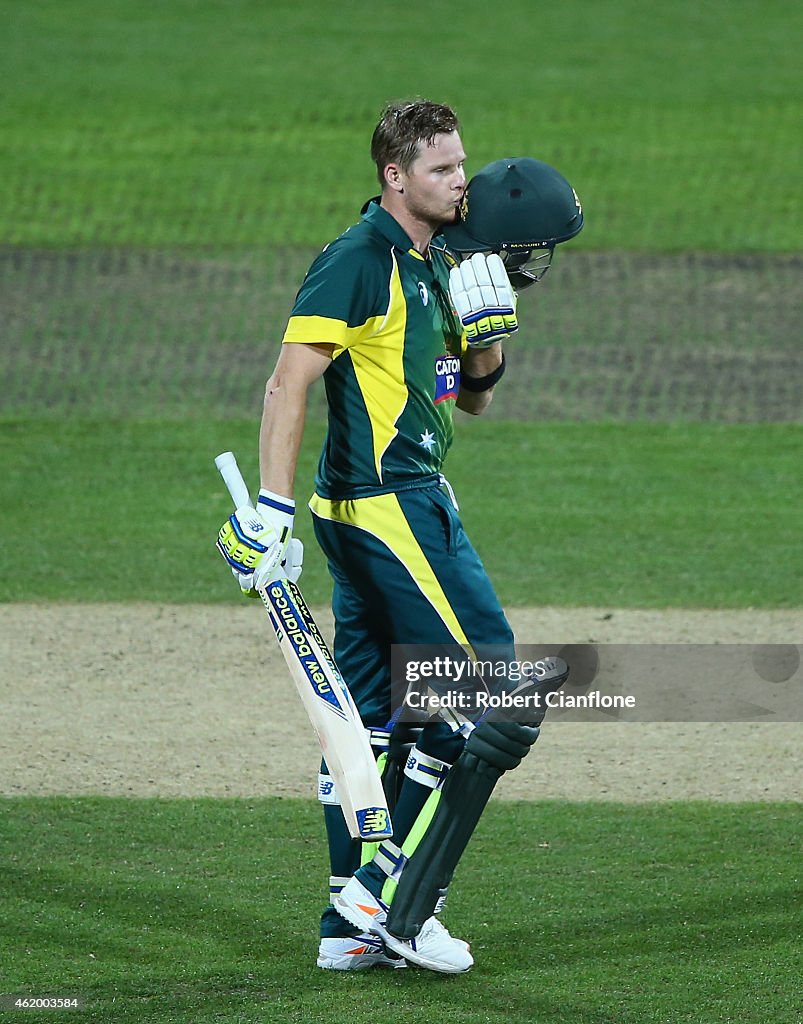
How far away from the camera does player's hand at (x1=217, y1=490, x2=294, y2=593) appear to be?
13.9ft

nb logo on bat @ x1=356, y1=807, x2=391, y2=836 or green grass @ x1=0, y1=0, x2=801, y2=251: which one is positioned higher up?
green grass @ x1=0, y1=0, x2=801, y2=251

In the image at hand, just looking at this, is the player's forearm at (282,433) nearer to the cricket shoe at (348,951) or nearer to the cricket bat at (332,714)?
the cricket bat at (332,714)

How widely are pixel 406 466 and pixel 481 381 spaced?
51 centimetres

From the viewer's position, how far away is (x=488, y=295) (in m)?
4.41

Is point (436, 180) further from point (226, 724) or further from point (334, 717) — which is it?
point (226, 724)

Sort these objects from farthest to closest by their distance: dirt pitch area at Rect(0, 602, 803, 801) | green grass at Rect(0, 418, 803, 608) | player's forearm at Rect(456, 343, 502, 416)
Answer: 1. green grass at Rect(0, 418, 803, 608)
2. dirt pitch area at Rect(0, 602, 803, 801)
3. player's forearm at Rect(456, 343, 502, 416)

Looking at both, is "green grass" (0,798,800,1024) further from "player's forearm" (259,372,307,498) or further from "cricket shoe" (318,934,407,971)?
"player's forearm" (259,372,307,498)

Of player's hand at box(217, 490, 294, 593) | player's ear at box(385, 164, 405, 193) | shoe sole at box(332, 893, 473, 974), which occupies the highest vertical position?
player's ear at box(385, 164, 405, 193)

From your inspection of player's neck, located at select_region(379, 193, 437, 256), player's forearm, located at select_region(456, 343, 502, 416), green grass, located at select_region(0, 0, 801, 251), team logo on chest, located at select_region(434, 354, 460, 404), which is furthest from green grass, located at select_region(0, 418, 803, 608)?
green grass, located at select_region(0, 0, 801, 251)

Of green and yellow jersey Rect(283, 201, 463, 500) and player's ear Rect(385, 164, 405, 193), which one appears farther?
player's ear Rect(385, 164, 405, 193)

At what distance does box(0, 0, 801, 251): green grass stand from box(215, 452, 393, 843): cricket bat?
1106 cm

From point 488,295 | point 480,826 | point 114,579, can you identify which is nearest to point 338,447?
point 488,295

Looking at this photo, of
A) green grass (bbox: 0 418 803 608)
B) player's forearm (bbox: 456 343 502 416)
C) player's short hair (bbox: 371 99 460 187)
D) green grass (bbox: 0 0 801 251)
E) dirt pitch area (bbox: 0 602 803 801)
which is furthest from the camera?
green grass (bbox: 0 0 801 251)

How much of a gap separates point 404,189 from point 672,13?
20.3 metres
